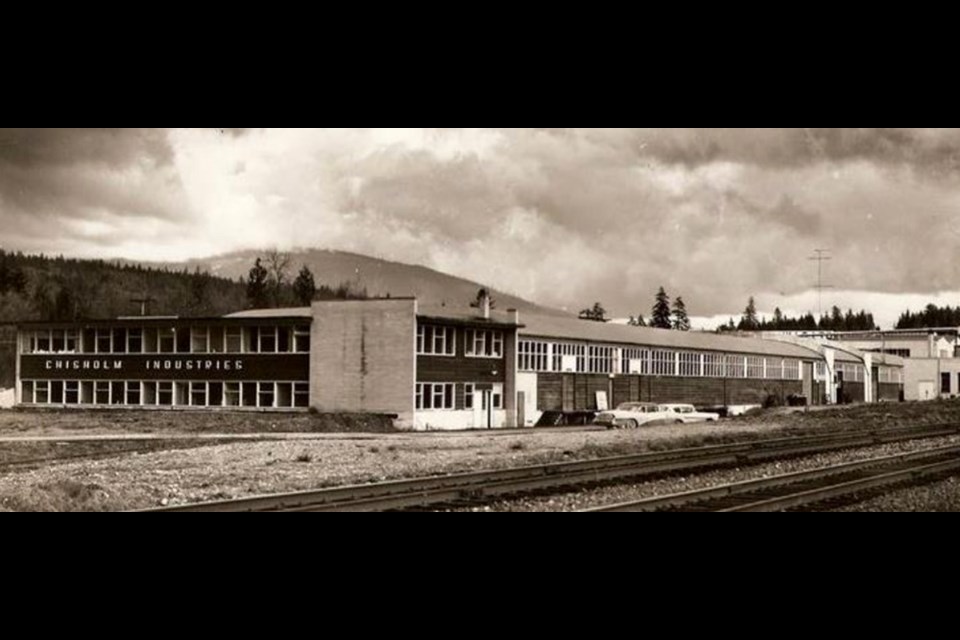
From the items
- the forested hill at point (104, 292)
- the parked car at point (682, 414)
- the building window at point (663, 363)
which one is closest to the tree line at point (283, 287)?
the forested hill at point (104, 292)

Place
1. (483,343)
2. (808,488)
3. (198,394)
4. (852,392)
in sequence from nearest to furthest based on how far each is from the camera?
(808,488) → (198,394) → (483,343) → (852,392)

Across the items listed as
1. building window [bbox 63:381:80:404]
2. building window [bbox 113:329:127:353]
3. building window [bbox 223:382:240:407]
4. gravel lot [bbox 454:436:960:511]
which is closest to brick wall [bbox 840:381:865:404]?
gravel lot [bbox 454:436:960:511]

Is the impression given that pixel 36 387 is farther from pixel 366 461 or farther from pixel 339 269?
pixel 366 461

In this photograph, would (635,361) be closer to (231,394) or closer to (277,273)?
(231,394)

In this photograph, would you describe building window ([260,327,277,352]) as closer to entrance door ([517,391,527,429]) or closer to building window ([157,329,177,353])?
building window ([157,329,177,353])

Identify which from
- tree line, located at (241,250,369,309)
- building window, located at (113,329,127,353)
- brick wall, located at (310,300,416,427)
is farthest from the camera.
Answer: building window, located at (113,329,127,353)

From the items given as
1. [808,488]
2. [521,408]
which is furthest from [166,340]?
[808,488]

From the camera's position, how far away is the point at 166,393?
3753 centimetres

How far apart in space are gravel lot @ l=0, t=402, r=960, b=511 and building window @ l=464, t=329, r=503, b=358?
6.86 m

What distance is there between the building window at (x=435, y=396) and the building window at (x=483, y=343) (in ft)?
5.95

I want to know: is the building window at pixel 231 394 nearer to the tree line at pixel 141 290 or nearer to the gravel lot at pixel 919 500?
the tree line at pixel 141 290

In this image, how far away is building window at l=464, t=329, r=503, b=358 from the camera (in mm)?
37844

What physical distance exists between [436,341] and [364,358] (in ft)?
8.46
